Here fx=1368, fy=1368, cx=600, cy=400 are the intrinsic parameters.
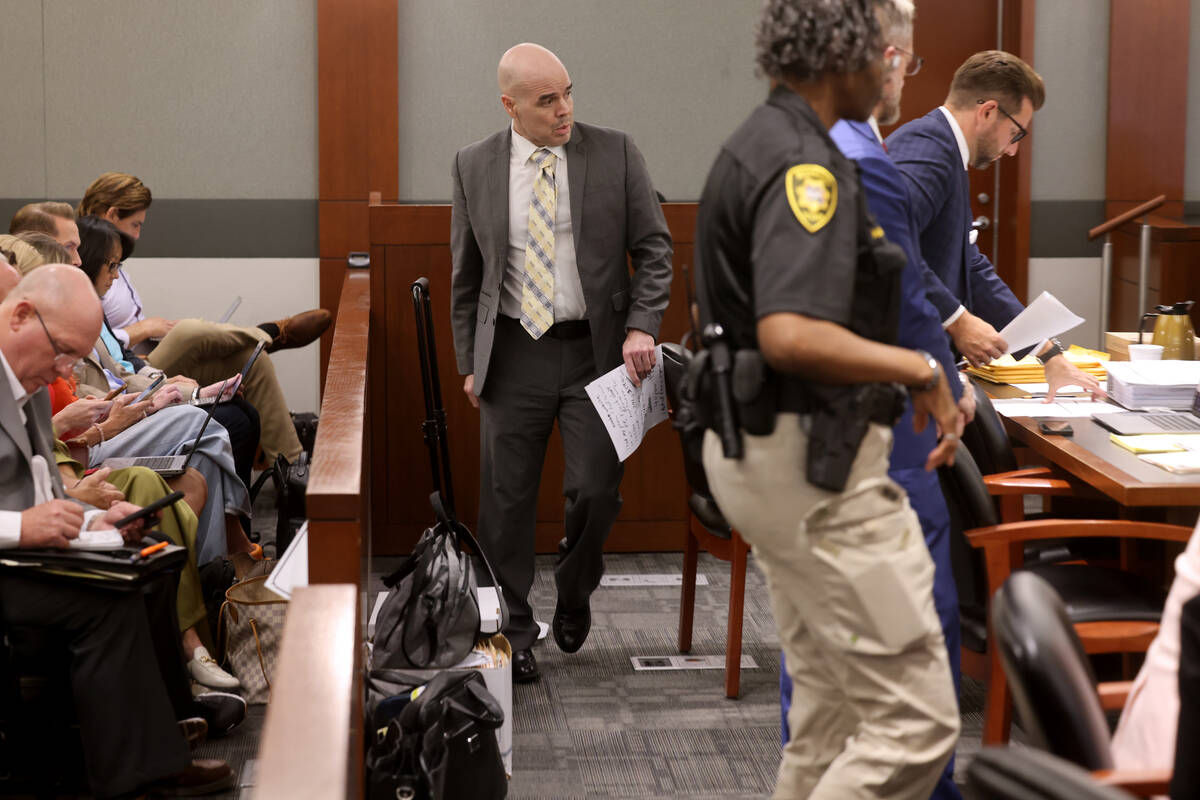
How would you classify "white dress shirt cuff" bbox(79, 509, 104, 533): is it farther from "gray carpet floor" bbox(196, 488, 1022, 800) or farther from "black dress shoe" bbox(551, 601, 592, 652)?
"black dress shoe" bbox(551, 601, 592, 652)

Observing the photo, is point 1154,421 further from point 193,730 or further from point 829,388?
point 193,730

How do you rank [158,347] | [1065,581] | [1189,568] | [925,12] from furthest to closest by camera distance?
[925,12]
[158,347]
[1065,581]
[1189,568]

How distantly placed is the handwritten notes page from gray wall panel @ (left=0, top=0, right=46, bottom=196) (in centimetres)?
381

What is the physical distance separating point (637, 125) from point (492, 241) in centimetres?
290

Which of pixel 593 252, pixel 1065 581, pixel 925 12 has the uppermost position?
pixel 925 12

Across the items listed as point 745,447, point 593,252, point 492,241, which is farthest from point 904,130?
point 745,447

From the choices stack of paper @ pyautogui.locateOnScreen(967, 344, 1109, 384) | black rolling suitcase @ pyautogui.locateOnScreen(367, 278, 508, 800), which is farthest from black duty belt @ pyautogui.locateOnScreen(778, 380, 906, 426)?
stack of paper @ pyautogui.locateOnScreen(967, 344, 1109, 384)

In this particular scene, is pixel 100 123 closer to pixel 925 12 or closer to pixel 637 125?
pixel 637 125

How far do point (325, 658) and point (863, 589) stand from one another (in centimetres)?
80

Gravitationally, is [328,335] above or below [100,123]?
below

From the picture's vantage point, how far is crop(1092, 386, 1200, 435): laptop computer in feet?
10.8

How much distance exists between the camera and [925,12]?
6.73m

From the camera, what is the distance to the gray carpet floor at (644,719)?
3.18m

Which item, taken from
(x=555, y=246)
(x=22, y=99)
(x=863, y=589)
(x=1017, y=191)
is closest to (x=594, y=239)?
(x=555, y=246)
